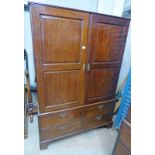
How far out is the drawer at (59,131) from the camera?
1422 mm

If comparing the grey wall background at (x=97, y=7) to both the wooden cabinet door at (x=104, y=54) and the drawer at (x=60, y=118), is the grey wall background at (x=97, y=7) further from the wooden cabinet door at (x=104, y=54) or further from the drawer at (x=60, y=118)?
the drawer at (x=60, y=118)

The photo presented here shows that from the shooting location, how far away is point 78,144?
1.60 meters

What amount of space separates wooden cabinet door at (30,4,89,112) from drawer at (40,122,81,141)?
0.91ft

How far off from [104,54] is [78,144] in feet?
3.99

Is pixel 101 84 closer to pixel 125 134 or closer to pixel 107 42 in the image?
pixel 107 42

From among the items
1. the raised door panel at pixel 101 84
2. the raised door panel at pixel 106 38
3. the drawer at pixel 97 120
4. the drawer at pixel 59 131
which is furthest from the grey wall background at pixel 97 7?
the drawer at pixel 59 131

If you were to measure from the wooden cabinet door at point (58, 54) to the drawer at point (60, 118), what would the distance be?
0.26 ft

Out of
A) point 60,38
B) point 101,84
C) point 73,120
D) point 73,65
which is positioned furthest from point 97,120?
point 60,38

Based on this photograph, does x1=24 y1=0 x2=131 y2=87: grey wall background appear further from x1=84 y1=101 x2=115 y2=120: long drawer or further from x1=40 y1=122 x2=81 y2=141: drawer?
x1=40 y1=122 x2=81 y2=141: drawer

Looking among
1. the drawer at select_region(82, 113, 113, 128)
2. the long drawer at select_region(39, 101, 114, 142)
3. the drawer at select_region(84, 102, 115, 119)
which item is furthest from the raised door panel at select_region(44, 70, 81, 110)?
the drawer at select_region(82, 113, 113, 128)
